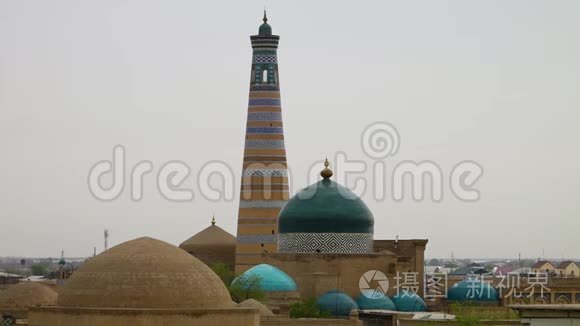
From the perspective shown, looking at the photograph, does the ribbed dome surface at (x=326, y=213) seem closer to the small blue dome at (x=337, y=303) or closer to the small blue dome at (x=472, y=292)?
the small blue dome at (x=337, y=303)

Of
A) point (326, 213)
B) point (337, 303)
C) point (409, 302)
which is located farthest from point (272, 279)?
point (409, 302)

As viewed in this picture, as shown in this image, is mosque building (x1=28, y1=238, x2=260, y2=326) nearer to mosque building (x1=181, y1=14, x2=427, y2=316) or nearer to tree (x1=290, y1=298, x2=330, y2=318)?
tree (x1=290, y1=298, x2=330, y2=318)

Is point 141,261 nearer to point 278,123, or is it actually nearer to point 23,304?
point 23,304

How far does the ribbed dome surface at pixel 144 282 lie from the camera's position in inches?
1016

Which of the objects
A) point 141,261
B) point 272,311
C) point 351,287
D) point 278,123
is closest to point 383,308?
point 351,287

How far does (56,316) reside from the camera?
85.5 ft

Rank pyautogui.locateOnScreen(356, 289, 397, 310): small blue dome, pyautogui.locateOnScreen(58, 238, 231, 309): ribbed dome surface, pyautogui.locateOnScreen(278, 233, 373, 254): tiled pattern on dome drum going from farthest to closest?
pyautogui.locateOnScreen(278, 233, 373, 254): tiled pattern on dome drum
pyautogui.locateOnScreen(356, 289, 397, 310): small blue dome
pyautogui.locateOnScreen(58, 238, 231, 309): ribbed dome surface

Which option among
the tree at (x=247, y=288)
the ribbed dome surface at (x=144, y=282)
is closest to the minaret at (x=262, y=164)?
the tree at (x=247, y=288)

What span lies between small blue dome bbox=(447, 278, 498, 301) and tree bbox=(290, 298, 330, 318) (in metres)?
5.32

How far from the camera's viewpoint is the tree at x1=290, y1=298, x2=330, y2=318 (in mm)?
38938

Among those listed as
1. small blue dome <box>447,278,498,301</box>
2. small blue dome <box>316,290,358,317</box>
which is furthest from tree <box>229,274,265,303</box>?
small blue dome <box>447,278,498,301</box>

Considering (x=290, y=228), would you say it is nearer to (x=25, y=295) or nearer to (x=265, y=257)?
(x=265, y=257)

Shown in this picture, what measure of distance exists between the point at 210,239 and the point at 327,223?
7578mm

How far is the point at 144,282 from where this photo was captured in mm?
25953
